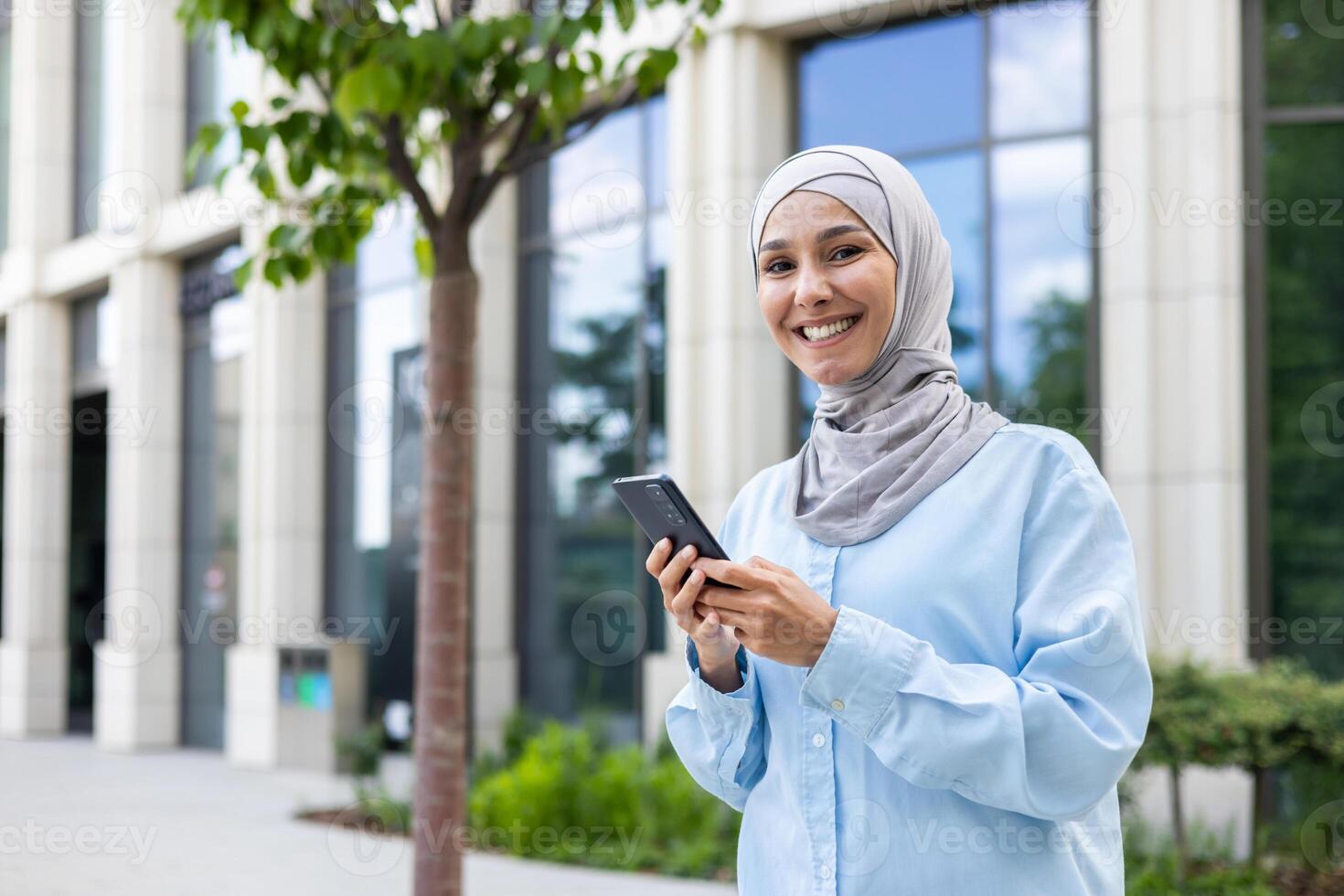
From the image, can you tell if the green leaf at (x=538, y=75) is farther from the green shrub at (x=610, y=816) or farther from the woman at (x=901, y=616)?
the green shrub at (x=610, y=816)

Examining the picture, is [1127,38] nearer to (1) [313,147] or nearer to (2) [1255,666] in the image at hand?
(2) [1255,666]

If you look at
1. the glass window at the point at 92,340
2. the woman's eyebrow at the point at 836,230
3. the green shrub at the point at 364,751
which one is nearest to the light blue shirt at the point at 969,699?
the woman's eyebrow at the point at 836,230

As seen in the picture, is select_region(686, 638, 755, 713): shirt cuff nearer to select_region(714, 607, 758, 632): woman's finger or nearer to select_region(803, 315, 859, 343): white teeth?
select_region(714, 607, 758, 632): woman's finger

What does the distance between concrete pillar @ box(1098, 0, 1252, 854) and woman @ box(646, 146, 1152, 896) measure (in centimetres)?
675

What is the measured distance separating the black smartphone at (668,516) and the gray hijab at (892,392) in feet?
0.73

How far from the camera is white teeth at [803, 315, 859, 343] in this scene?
1.95m

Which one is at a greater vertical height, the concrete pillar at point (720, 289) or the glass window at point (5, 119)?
the glass window at point (5, 119)

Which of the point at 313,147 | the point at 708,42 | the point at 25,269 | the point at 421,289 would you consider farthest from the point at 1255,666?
the point at 25,269

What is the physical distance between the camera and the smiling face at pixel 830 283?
1914mm

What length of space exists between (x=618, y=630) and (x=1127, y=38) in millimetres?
6155

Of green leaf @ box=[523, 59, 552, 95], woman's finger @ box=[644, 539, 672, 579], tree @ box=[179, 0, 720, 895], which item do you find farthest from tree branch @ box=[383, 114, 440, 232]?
woman's finger @ box=[644, 539, 672, 579]

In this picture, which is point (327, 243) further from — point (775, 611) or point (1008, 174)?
point (1008, 174)

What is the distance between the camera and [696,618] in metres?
1.86

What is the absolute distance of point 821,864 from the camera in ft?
6.16
